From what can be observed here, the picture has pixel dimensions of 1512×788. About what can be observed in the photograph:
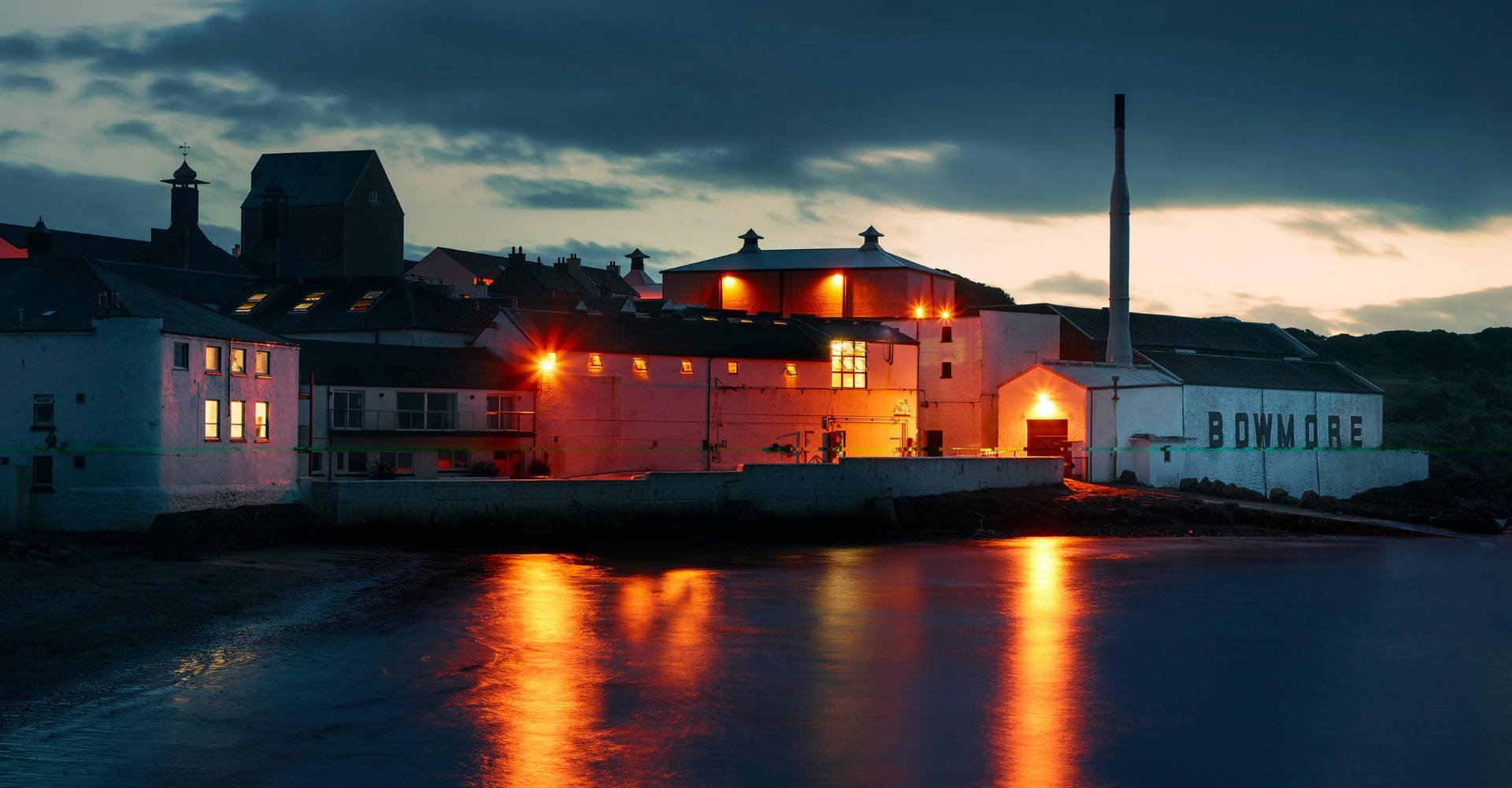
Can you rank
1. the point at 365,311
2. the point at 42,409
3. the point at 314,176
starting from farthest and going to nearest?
the point at 314,176
the point at 365,311
the point at 42,409

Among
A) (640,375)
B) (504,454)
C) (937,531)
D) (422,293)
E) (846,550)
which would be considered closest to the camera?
(846,550)

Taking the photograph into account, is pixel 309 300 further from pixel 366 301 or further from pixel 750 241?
pixel 750 241

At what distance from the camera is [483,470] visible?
57.7 m

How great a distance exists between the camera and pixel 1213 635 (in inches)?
1284

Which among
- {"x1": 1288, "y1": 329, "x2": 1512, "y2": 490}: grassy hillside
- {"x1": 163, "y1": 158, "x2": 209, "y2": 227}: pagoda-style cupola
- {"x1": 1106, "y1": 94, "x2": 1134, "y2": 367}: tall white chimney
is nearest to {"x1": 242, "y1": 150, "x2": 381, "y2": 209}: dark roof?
{"x1": 163, "y1": 158, "x2": 209, "y2": 227}: pagoda-style cupola

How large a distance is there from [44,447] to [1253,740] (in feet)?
108

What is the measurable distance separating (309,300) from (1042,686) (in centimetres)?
5378

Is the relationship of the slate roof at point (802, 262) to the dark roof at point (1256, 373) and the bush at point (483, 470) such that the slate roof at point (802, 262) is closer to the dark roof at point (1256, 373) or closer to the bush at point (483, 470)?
the dark roof at point (1256, 373)

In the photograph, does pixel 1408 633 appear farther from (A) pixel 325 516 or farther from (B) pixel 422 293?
(B) pixel 422 293

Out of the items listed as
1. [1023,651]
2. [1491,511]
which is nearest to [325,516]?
[1023,651]

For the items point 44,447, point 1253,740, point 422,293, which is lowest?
point 1253,740

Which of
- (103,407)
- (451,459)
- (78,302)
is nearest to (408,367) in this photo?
(451,459)

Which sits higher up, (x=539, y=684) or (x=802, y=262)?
(x=802, y=262)

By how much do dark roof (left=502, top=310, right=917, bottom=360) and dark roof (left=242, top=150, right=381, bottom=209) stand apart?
40.4 metres
